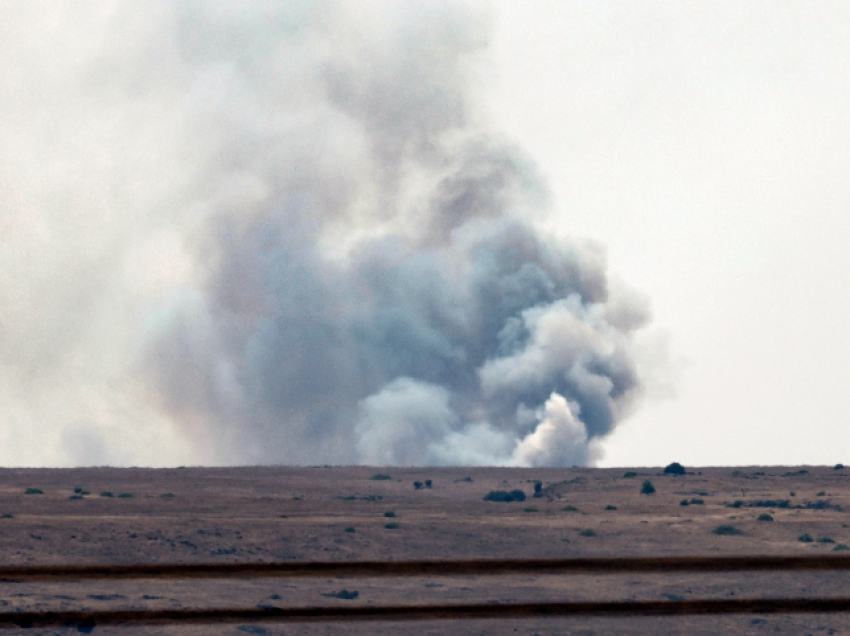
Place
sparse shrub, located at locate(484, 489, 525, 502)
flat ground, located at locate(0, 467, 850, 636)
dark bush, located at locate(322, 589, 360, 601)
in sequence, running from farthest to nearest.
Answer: sparse shrub, located at locate(484, 489, 525, 502) → dark bush, located at locate(322, 589, 360, 601) → flat ground, located at locate(0, 467, 850, 636)

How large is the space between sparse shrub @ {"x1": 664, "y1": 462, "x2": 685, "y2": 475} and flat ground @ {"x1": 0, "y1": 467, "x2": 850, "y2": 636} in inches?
334

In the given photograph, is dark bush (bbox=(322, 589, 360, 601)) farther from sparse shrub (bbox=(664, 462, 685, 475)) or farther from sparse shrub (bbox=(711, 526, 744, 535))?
sparse shrub (bbox=(664, 462, 685, 475))

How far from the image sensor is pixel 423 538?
3809 centimetres

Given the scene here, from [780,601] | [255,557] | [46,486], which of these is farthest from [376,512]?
[780,601]

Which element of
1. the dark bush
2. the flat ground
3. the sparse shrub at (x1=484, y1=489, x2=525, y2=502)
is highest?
the sparse shrub at (x1=484, y1=489, x2=525, y2=502)

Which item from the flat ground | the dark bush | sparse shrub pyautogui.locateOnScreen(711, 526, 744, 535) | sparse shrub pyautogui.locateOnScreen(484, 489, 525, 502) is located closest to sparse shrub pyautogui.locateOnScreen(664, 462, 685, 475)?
the flat ground

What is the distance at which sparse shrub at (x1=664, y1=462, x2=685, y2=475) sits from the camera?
77.0 meters

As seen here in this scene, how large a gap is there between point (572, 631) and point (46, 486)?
47473mm

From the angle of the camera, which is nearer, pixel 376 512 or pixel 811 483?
pixel 376 512

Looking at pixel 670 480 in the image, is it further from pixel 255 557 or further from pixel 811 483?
pixel 255 557

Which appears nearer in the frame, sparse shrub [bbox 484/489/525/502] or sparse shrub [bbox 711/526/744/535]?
sparse shrub [bbox 711/526/744/535]

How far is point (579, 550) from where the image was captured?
118 ft

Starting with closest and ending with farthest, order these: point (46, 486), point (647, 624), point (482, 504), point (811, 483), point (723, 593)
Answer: point (647, 624) < point (723, 593) < point (482, 504) < point (46, 486) < point (811, 483)

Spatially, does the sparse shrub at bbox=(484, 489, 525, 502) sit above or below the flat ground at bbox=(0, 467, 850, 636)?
above
